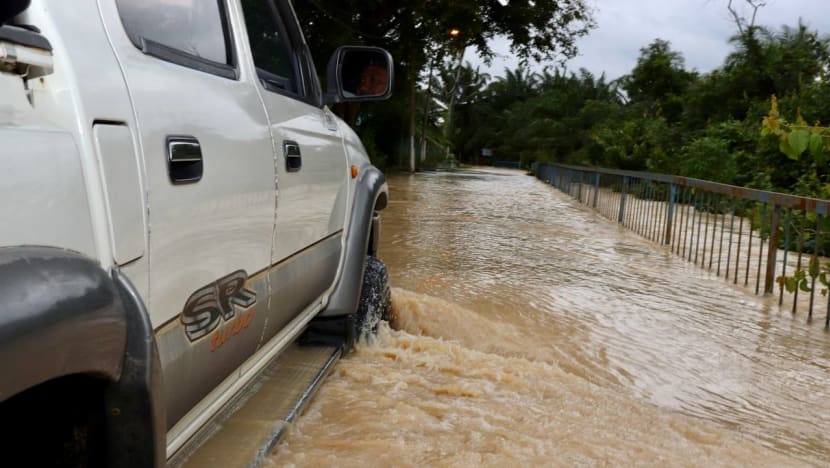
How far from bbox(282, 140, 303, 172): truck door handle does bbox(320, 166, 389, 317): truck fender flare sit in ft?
3.07

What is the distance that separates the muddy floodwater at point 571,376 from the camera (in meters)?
3.07

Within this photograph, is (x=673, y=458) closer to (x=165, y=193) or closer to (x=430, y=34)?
(x=165, y=193)

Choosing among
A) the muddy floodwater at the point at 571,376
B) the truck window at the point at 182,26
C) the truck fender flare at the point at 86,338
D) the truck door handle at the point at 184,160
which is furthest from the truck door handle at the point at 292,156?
the truck fender flare at the point at 86,338

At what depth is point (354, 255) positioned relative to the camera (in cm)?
360

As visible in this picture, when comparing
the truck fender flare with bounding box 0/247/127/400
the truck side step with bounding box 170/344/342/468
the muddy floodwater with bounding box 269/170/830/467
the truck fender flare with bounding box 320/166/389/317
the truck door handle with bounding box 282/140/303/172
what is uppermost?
the truck door handle with bounding box 282/140/303/172

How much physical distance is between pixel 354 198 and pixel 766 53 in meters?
22.2

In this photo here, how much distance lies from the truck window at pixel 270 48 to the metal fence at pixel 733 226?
14.8ft

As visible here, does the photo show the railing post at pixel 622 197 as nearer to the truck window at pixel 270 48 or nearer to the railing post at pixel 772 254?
the railing post at pixel 772 254

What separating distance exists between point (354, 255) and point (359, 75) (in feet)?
2.79

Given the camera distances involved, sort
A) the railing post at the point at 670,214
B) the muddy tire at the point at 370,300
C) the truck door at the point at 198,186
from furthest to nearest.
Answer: the railing post at the point at 670,214
the muddy tire at the point at 370,300
the truck door at the point at 198,186

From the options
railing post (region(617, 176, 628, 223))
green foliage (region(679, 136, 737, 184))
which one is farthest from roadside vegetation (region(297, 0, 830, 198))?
railing post (region(617, 176, 628, 223))

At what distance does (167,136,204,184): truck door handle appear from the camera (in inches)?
65.0

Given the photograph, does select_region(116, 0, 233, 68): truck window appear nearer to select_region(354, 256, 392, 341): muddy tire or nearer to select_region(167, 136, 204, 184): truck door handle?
select_region(167, 136, 204, 184): truck door handle

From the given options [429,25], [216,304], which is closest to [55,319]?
[216,304]
